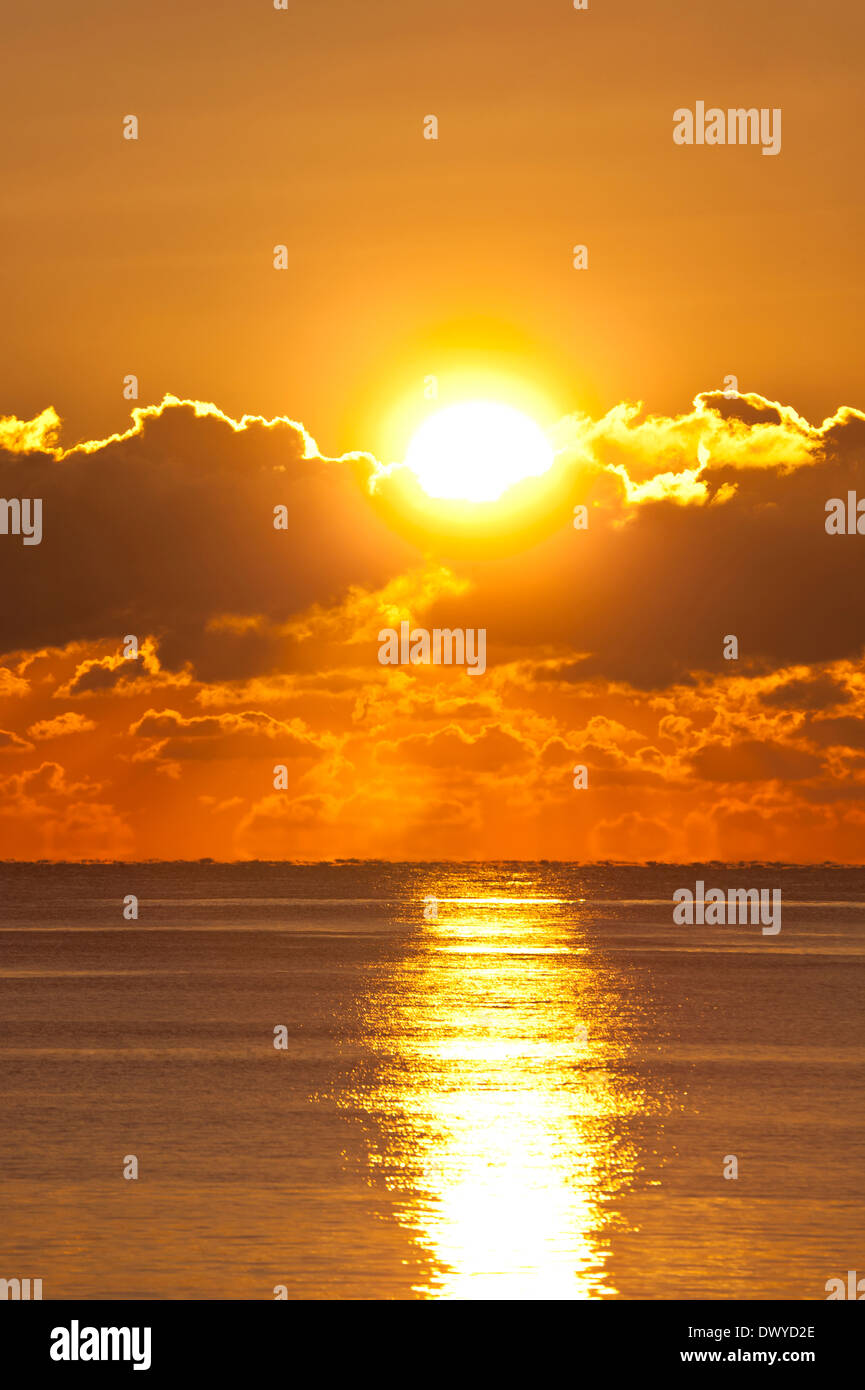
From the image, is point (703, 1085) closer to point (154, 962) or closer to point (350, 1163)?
point (350, 1163)

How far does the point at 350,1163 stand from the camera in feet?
179

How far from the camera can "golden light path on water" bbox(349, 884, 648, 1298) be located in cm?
4097

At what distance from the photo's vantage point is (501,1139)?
5781 cm

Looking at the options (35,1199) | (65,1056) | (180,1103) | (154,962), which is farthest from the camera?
(154,962)

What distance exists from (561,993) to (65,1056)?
54.4 m

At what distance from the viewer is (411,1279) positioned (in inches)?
1571

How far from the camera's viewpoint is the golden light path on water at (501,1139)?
41.0m

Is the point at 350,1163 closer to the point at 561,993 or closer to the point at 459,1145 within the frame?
the point at 459,1145

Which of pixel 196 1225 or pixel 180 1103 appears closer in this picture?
pixel 196 1225
